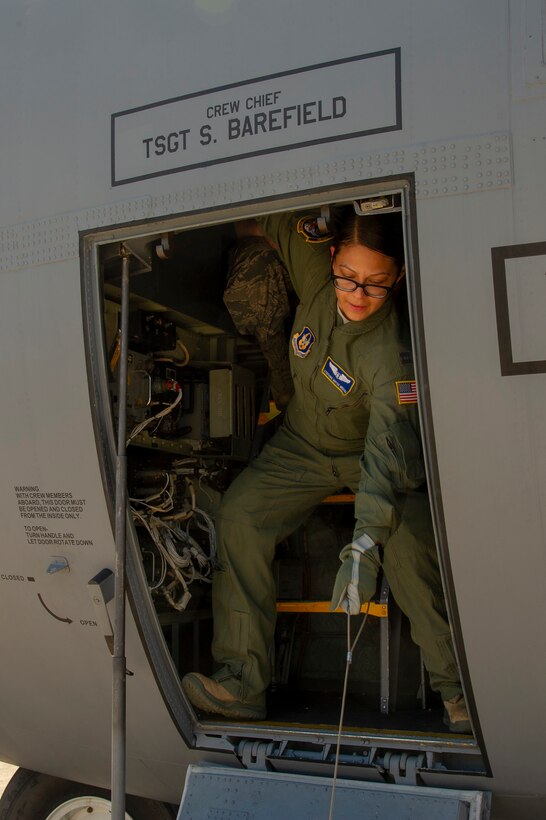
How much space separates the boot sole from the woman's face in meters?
1.45

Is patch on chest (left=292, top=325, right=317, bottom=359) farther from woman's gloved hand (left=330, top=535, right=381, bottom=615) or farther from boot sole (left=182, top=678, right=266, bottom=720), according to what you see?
boot sole (left=182, top=678, right=266, bottom=720)

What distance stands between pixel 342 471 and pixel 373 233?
3.26ft

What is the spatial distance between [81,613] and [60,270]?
1.23 m

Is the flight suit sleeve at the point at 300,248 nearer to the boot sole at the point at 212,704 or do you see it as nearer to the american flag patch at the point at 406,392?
the american flag patch at the point at 406,392

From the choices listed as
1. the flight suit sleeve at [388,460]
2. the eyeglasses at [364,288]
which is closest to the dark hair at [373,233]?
the eyeglasses at [364,288]

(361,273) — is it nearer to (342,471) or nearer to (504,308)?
(504,308)

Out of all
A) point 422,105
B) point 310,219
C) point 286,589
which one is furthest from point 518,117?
point 286,589

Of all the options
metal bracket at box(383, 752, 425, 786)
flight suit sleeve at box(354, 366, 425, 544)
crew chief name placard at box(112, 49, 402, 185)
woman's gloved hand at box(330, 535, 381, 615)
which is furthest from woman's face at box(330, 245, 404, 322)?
metal bracket at box(383, 752, 425, 786)

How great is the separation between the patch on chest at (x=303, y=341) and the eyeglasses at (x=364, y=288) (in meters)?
0.26

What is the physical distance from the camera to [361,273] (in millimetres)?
3012

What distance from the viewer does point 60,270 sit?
9.84 ft

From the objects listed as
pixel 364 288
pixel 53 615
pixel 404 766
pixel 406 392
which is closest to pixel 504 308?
pixel 406 392

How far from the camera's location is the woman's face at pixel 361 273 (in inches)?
118

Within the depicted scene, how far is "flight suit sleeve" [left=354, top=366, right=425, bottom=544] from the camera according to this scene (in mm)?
2709
